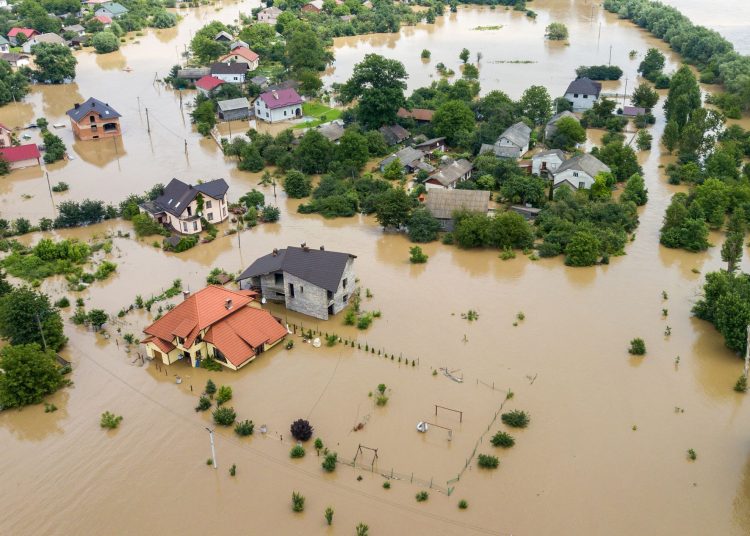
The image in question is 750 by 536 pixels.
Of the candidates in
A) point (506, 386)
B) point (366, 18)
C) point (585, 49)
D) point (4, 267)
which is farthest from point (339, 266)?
point (366, 18)

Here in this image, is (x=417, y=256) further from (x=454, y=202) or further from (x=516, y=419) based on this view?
(x=516, y=419)

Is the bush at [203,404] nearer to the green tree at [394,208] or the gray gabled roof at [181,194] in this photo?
the gray gabled roof at [181,194]

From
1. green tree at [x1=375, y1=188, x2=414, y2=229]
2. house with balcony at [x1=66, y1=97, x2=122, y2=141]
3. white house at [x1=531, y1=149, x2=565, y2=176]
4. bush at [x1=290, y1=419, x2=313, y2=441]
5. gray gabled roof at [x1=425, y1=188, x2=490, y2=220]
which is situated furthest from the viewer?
house with balcony at [x1=66, y1=97, x2=122, y2=141]

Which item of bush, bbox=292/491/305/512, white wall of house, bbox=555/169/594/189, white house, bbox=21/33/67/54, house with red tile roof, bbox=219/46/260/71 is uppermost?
white house, bbox=21/33/67/54

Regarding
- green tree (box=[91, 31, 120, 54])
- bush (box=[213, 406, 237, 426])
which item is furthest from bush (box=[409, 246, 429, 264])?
green tree (box=[91, 31, 120, 54])

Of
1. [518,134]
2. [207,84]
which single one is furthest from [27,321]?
[207,84]

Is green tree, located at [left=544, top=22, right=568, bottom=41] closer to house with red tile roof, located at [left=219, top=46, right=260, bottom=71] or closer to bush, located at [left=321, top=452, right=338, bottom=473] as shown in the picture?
house with red tile roof, located at [left=219, top=46, right=260, bottom=71]

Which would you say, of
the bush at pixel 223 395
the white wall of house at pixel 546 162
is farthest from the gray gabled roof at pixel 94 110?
the bush at pixel 223 395
